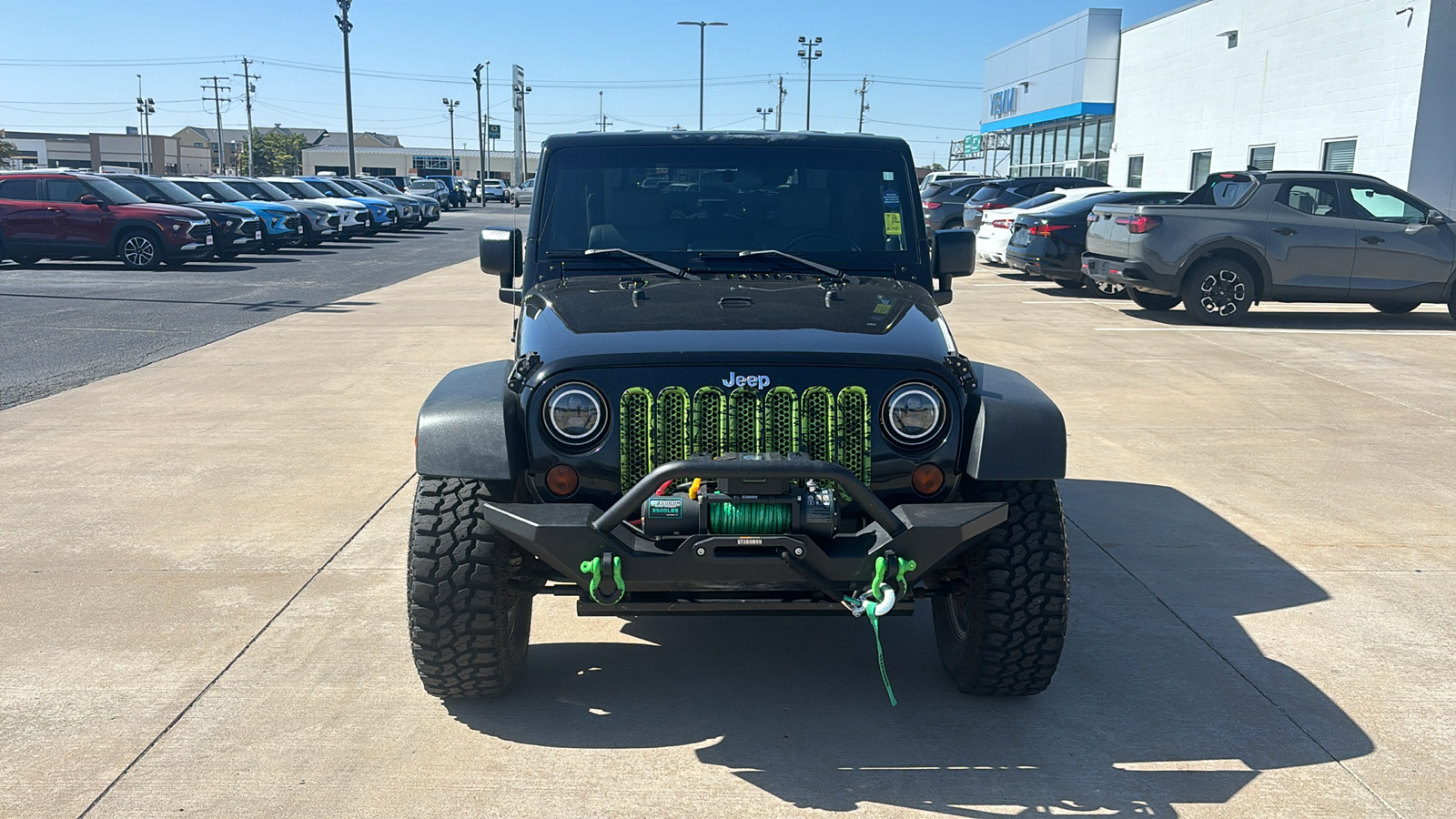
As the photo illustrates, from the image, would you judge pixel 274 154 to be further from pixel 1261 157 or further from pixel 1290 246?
pixel 1290 246

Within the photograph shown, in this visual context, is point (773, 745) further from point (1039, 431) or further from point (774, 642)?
point (1039, 431)

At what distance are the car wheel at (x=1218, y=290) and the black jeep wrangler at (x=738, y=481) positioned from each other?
10.6 m

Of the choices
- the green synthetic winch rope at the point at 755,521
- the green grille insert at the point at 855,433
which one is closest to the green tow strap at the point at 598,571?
the green synthetic winch rope at the point at 755,521

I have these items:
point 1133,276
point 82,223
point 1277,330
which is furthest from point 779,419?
point 82,223

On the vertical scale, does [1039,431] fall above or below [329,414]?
above

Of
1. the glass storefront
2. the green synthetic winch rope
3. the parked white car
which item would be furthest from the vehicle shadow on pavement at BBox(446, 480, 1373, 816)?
the glass storefront

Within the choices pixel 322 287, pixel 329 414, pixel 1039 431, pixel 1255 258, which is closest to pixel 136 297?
pixel 322 287

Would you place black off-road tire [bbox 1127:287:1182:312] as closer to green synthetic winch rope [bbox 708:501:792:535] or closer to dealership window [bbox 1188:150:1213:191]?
green synthetic winch rope [bbox 708:501:792:535]

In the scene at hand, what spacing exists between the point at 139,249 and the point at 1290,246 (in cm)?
1741

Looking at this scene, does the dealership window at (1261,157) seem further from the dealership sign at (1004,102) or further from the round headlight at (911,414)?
the round headlight at (911,414)

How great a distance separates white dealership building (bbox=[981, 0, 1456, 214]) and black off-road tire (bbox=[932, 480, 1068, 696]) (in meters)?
20.6

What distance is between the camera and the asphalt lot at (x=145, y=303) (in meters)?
10.6

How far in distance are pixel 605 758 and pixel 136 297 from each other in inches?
572

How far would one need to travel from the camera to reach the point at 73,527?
5.70 metres
